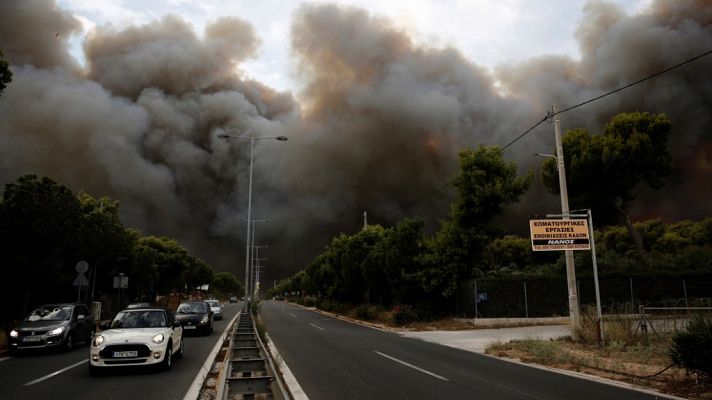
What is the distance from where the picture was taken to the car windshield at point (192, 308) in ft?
73.4

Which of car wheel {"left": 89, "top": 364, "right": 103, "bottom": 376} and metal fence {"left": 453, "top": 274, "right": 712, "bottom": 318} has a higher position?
metal fence {"left": 453, "top": 274, "right": 712, "bottom": 318}

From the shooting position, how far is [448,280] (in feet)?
94.0

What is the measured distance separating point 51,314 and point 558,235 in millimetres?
18390

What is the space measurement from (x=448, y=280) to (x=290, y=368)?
18772 millimetres

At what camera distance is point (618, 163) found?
36500 mm

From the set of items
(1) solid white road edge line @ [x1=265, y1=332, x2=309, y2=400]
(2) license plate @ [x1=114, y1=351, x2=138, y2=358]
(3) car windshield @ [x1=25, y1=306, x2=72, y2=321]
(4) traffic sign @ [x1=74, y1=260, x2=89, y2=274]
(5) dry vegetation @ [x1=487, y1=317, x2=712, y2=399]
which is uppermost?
(4) traffic sign @ [x1=74, y1=260, x2=89, y2=274]

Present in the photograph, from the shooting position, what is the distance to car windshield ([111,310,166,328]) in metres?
11.8

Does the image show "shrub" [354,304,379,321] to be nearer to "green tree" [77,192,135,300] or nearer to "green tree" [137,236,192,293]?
"green tree" [77,192,135,300]

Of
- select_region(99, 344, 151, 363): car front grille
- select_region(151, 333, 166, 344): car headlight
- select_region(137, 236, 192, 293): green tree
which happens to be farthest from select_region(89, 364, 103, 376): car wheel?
select_region(137, 236, 192, 293): green tree

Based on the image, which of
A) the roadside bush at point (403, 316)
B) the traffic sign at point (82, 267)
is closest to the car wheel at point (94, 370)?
the traffic sign at point (82, 267)

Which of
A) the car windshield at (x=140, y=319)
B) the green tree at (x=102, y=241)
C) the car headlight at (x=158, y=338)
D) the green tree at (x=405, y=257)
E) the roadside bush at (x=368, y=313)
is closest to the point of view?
the car headlight at (x=158, y=338)

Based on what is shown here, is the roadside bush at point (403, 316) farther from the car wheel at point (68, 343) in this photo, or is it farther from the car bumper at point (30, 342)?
the car bumper at point (30, 342)

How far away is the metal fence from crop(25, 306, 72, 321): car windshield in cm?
2013

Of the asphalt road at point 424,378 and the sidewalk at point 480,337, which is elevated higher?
the asphalt road at point 424,378
